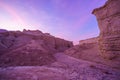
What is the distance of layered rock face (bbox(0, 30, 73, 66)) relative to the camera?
29.4ft

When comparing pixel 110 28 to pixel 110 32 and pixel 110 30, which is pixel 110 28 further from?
pixel 110 32

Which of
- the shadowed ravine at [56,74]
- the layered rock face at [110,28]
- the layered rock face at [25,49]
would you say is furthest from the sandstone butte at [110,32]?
the layered rock face at [25,49]

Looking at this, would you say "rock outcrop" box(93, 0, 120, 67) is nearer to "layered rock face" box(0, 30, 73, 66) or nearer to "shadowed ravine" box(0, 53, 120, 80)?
"shadowed ravine" box(0, 53, 120, 80)

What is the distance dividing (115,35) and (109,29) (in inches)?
33.8

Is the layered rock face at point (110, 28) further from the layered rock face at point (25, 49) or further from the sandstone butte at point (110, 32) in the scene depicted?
the layered rock face at point (25, 49)

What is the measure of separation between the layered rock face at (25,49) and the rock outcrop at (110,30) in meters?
5.49

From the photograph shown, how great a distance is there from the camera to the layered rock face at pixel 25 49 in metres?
8.96

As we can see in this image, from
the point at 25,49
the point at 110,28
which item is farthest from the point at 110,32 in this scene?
the point at 25,49

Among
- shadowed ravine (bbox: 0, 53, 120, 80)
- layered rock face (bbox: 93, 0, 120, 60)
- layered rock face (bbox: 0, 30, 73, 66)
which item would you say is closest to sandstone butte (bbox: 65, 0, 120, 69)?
layered rock face (bbox: 93, 0, 120, 60)

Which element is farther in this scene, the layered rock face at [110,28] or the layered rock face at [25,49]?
the layered rock face at [25,49]

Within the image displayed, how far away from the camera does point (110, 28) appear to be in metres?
7.95

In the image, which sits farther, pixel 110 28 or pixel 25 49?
pixel 25 49

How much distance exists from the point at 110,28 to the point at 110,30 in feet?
0.56

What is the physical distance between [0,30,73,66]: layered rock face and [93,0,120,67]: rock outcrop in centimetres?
549
